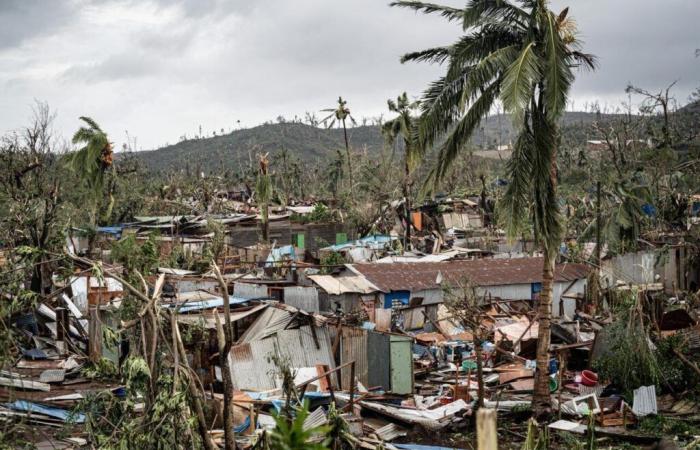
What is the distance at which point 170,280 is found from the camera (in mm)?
19547

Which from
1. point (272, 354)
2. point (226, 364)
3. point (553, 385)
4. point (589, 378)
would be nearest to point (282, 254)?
point (272, 354)

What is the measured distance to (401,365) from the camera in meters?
15.0

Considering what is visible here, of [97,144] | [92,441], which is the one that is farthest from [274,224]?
[92,441]

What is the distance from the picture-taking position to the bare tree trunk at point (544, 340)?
12203 millimetres

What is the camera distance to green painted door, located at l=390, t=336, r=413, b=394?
587 inches

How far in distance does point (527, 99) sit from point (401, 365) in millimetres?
6579

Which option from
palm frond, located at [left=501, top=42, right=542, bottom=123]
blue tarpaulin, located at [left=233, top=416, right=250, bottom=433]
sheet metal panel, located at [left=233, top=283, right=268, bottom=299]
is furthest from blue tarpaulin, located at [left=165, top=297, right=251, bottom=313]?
palm frond, located at [left=501, top=42, right=542, bottom=123]

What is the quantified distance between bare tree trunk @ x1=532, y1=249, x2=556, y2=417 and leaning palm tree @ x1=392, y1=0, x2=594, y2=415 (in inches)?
0.7

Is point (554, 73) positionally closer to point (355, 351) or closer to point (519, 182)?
point (519, 182)

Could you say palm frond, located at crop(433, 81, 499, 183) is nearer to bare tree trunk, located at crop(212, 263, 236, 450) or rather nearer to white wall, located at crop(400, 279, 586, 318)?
bare tree trunk, located at crop(212, 263, 236, 450)

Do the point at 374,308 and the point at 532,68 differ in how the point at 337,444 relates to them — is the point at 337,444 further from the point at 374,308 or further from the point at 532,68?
the point at 374,308

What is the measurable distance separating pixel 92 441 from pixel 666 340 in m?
10.9

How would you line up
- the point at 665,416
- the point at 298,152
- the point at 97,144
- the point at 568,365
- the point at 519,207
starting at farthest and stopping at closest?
the point at 298,152 → the point at 97,144 → the point at 568,365 → the point at 665,416 → the point at 519,207

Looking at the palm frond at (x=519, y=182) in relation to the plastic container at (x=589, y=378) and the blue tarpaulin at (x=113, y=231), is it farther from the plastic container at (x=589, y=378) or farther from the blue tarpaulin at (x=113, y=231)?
the blue tarpaulin at (x=113, y=231)
